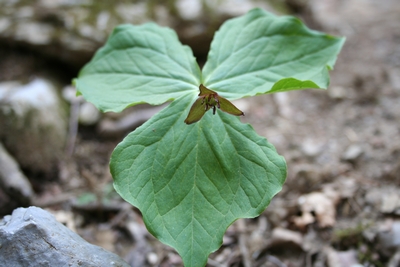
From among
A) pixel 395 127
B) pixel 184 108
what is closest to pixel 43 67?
pixel 184 108

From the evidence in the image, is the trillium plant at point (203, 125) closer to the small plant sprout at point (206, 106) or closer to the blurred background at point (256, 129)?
the small plant sprout at point (206, 106)

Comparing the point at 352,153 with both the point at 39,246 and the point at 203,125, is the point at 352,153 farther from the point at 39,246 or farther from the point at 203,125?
the point at 39,246

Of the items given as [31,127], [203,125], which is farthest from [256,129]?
[31,127]

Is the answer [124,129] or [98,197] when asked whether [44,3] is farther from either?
[98,197]

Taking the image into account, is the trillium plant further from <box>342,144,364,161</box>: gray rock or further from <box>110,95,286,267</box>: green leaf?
<box>342,144,364,161</box>: gray rock

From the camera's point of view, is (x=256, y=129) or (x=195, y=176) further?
(x=256, y=129)

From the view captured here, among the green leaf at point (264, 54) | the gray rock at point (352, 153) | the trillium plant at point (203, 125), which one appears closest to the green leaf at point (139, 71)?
→ the trillium plant at point (203, 125)
